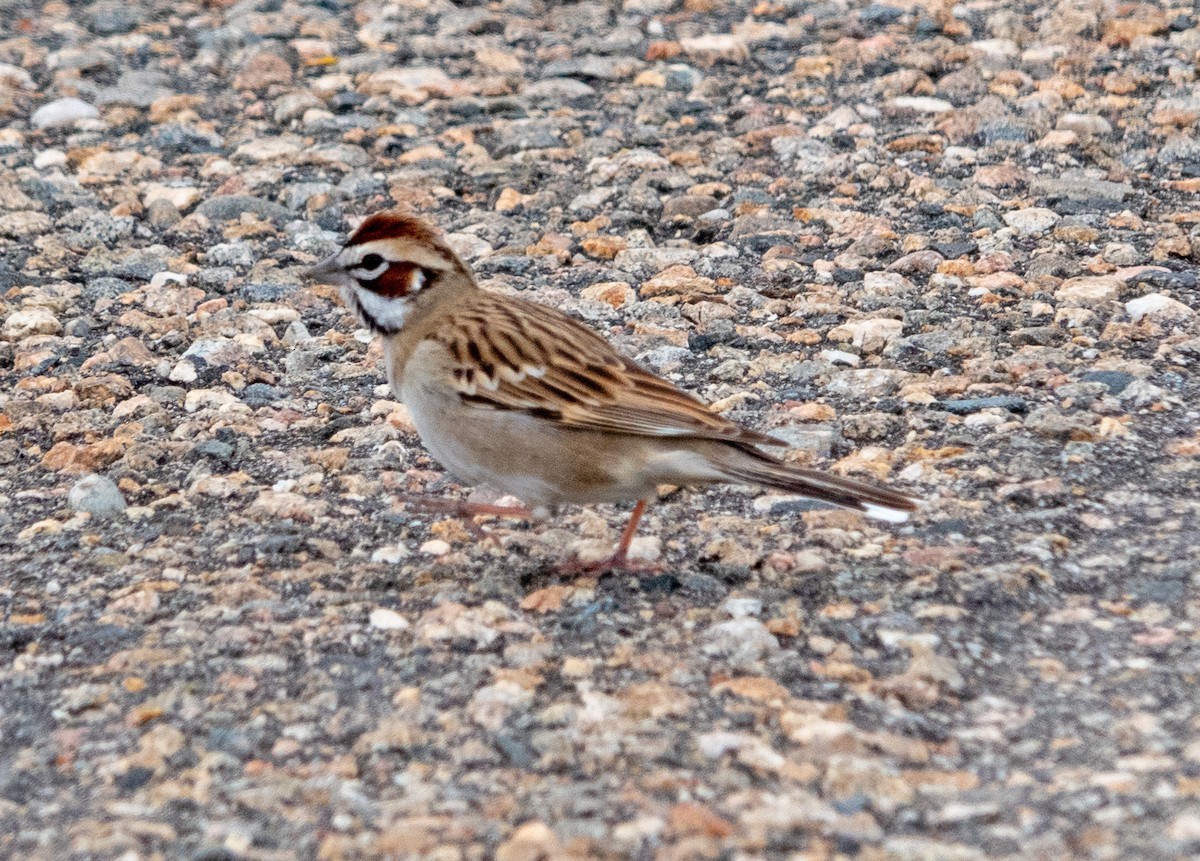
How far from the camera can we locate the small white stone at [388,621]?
16.3ft

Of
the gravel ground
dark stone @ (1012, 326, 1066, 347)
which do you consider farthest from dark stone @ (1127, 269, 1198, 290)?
dark stone @ (1012, 326, 1066, 347)

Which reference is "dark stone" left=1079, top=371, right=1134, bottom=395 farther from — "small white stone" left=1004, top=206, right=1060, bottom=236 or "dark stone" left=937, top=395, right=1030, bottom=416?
"small white stone" left=1004, top=206, right=1060, bottom=236

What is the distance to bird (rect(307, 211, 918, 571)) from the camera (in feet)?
16.8

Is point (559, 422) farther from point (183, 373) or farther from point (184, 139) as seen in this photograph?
point (184, 139)

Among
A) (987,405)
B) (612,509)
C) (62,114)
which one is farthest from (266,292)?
(987,405)

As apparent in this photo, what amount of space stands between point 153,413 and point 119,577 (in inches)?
54.3

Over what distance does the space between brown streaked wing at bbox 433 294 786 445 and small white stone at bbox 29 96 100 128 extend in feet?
16.0

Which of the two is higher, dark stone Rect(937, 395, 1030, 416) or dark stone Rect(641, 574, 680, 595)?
dark stone Rect(641, 574, 680, 595)

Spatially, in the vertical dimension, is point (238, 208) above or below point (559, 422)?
below

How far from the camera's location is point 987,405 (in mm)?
6336

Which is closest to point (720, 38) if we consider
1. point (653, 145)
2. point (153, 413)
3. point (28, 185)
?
point (653, 145)

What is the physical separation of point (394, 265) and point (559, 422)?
3.18ft

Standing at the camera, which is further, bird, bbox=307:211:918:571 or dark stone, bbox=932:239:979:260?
dark stone, bbox=932:239:979:260

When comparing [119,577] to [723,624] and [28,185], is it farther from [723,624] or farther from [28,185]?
[28,185]
